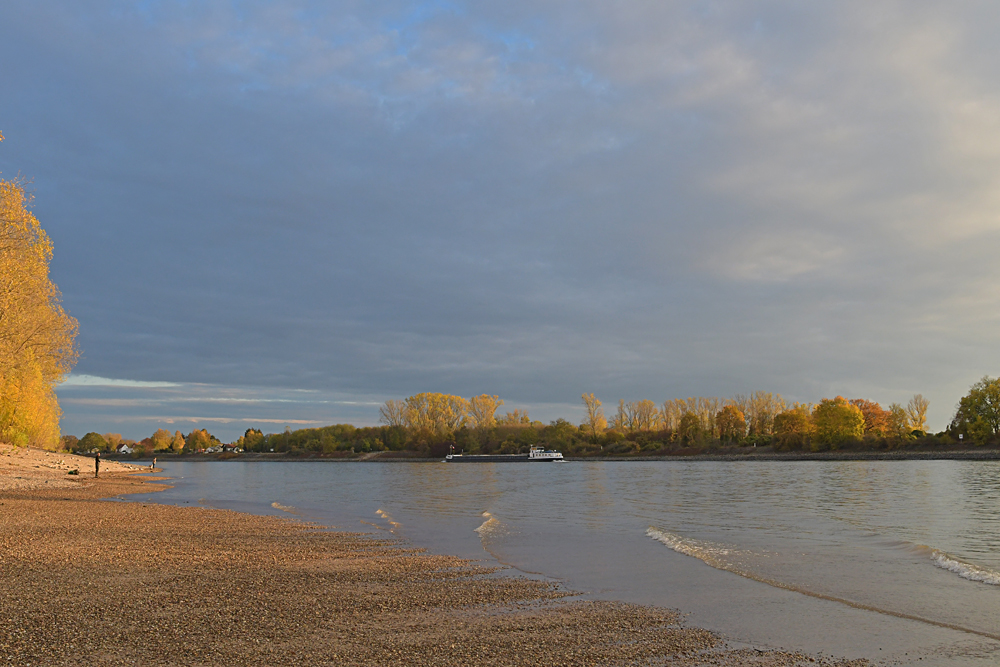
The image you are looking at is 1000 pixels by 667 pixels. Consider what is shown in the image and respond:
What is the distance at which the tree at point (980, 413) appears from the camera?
326 feet

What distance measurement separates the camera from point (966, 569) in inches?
553

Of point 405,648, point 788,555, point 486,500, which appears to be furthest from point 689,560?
point 486,500

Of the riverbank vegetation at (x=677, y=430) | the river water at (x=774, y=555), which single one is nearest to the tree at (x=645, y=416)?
the riverbank vegetation at (x=677, y=430)

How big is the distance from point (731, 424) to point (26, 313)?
13353 cm

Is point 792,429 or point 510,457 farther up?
point 792,429

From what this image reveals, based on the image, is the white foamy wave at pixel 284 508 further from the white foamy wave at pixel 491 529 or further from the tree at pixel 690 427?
the tree at pixel 690 427

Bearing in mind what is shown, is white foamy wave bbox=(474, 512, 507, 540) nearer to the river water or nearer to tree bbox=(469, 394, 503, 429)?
the river water

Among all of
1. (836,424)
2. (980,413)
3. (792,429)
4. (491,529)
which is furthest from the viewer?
(792,429)

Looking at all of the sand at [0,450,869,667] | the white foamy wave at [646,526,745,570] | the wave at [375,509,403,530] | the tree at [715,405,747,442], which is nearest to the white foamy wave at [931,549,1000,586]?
the white foamy wave at [646,526,745,570]

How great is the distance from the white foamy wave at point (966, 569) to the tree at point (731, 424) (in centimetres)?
12935

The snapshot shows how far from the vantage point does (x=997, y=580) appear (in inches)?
506

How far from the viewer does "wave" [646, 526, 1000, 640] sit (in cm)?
1011

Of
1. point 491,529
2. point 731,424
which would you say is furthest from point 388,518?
point 731,424

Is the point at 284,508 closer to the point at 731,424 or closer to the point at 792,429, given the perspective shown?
the point at 792,429
